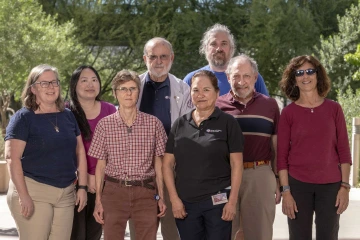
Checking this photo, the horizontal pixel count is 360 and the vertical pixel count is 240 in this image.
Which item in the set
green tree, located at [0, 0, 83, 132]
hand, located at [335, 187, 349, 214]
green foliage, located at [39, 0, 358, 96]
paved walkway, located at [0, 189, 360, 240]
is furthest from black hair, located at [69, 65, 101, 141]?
green foliage, located at [39, 0, 358, 96]

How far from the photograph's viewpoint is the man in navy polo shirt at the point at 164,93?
18.8 feet

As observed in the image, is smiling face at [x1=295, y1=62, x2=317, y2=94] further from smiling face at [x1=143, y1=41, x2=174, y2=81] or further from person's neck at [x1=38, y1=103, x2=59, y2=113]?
person's neck at [x1=38, y1=103, x2=59, y2=113]

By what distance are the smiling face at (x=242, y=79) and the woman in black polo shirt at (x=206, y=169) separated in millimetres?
462

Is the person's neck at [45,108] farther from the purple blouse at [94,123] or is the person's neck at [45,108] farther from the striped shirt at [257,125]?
the striped shirt at [257,125]

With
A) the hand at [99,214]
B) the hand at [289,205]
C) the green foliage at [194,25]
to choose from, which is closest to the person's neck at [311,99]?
the hand at [289,205]

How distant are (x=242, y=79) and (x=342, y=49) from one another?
22.8 m

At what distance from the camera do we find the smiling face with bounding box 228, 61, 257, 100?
529cm

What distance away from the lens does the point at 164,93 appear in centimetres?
581

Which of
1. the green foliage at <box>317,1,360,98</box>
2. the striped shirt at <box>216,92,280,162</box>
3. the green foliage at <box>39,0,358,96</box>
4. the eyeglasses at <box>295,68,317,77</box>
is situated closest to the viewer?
the eyeglasses at <box>295,68,317,77</box>

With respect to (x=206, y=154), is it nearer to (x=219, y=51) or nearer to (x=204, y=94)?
(x=204, y=94)

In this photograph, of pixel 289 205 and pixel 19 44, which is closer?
pixel 289 205

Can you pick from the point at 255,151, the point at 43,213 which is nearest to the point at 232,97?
the point at 255,151

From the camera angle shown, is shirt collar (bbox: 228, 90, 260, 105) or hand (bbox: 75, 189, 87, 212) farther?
shirt collar (bbox: 228, 90, 260, 105)

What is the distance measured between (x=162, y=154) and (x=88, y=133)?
0.75 meters
